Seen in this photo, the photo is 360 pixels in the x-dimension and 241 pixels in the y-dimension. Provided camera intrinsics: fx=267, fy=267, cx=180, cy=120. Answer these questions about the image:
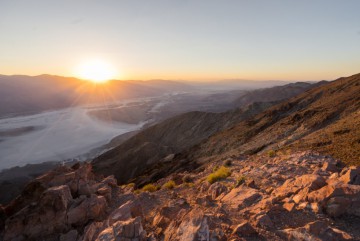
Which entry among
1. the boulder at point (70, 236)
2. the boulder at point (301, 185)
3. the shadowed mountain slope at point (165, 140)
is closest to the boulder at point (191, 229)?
the boulder at point (301, 185)

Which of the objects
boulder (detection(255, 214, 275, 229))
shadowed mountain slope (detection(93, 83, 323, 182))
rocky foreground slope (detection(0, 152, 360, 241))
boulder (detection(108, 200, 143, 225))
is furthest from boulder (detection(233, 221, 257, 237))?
shadowed mountain slope (detection(93, 83, 323, 182))

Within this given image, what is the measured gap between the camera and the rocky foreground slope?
595 centimetres

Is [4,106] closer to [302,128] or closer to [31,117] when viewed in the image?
[31,117]

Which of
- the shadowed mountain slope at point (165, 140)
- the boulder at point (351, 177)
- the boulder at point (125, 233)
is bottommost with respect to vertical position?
the shadowed mountain slope at point (165, 140)

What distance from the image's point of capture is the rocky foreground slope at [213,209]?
595 centimetres

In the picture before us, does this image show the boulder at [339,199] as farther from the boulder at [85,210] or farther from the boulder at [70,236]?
the boulder at [70,236]

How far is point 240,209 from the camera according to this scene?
744cm

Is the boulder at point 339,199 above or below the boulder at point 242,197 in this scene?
above

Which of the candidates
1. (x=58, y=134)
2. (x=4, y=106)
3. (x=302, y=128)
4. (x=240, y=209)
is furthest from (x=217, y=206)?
(x=4, y=106)

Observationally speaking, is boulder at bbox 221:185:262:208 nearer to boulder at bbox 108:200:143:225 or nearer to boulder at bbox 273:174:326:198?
boulder at bbox 273:174:326:198

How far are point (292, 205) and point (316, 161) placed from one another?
5050mm

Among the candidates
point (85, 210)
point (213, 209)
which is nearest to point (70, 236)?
point (85, 210)

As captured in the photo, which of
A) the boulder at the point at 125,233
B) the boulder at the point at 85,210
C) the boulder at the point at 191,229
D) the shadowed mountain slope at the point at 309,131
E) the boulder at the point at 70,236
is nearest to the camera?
the boulder at the point at 191,229

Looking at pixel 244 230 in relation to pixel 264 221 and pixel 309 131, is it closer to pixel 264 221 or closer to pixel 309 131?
pixel 264 221
